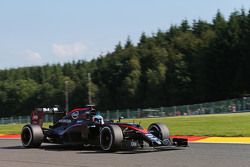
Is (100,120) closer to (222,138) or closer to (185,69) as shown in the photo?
(222,138)

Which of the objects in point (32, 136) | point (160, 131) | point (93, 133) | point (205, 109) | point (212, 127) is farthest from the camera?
point (205, 109)

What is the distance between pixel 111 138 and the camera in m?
15.0

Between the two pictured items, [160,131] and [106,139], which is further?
[160,131]

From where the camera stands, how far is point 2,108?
132250mm

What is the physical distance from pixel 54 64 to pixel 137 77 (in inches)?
2242

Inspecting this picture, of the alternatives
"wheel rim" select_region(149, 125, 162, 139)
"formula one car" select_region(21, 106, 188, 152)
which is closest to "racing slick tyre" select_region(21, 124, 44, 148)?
"formula one car" select_region(21, 106, 188, 152)

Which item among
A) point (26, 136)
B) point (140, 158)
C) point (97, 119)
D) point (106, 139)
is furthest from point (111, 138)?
point (26, 136)

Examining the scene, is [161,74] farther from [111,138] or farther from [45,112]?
[111,138]

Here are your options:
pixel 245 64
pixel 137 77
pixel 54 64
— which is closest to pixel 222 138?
pixel 245 64

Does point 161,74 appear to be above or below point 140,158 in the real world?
above

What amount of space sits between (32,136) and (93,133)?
2.60m

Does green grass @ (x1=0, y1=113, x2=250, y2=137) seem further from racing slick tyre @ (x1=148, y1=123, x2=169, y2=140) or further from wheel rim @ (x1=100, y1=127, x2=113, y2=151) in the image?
wheel rim @ (x1=100, y1=127, x2=113, y2=151)

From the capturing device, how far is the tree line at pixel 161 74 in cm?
9106

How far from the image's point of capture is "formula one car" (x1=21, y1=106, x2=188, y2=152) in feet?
49.1
